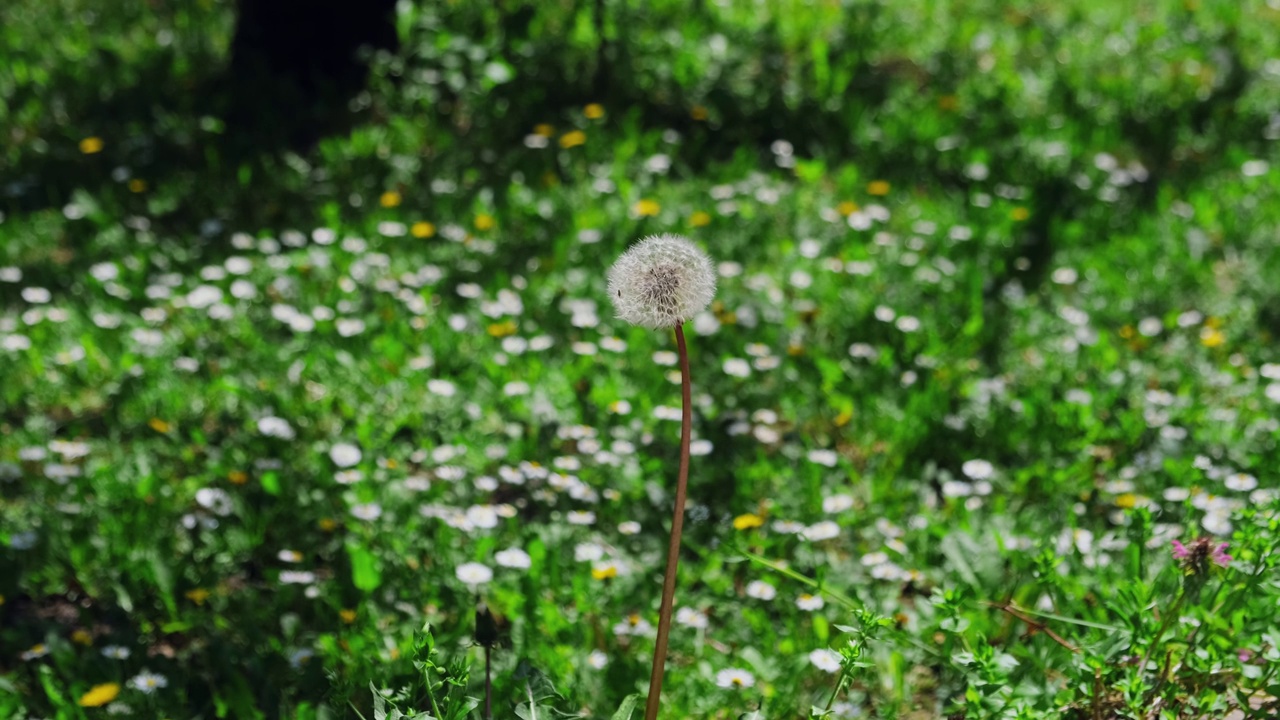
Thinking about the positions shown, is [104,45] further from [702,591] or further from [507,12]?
[702,591]

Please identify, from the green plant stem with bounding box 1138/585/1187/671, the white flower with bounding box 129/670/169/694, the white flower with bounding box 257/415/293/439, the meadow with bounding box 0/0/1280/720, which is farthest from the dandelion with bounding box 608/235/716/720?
the white flower with bounding box 257/415/293/439

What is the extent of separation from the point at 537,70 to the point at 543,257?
1448mm

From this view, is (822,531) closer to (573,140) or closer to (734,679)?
(734,679)

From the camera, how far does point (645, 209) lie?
4.50 meters

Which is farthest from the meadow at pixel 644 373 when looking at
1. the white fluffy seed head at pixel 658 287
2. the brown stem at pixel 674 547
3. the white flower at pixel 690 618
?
the white fluffy seed head at pixel 658 287

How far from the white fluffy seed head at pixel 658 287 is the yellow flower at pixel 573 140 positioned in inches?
125

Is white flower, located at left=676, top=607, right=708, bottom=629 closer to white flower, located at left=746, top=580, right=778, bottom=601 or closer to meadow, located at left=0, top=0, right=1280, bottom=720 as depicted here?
meadow, located at left=0, top=0, right=1280, bottom=720

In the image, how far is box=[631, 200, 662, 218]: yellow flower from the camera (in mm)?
4500

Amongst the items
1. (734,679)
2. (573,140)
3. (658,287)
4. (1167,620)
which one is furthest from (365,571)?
(573,140)

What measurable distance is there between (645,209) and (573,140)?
64 centimetres

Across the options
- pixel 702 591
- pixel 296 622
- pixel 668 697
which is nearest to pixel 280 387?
pixel 296 622

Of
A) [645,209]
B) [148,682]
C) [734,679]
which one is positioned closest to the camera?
[734,679]

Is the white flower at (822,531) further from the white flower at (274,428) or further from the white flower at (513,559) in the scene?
the white flower at (274,428)

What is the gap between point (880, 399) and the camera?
356 cm
